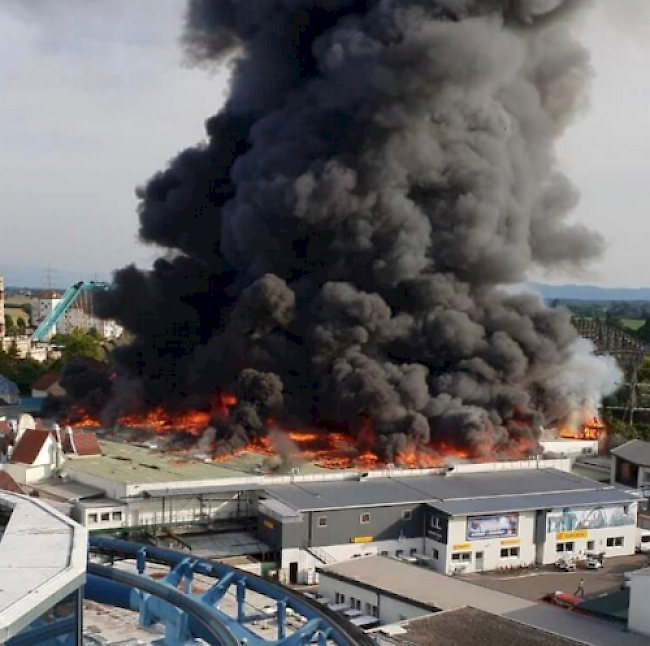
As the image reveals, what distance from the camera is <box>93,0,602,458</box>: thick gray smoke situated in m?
40.5

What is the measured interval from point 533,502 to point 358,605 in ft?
A: 30.5

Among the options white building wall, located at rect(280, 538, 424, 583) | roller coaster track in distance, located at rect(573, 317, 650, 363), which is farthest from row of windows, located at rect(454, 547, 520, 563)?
roller coaster track in distance, located at rect(573, 317, 650, 363)

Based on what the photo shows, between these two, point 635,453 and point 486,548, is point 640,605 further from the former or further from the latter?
point 635,453

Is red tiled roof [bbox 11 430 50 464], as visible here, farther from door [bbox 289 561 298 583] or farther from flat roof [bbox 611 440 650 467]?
flat roof [bbox 611 440 650 467]

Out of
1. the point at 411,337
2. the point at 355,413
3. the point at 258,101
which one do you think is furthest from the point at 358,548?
the point at 258,101

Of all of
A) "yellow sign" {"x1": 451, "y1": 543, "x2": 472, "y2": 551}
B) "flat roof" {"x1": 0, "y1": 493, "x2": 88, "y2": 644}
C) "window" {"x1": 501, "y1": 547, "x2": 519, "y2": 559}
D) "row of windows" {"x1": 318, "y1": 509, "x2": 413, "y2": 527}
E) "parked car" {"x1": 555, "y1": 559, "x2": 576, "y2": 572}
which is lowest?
"parked car" {"x1": 555, "y1": 559, "x2": 576, "y2": 572}

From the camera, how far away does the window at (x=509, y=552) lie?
2916 centimetres

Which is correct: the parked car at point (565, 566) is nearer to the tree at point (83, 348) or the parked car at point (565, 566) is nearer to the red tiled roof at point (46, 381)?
the red tiled roof at point (46, 381)

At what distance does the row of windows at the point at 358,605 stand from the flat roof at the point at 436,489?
14.5 ft

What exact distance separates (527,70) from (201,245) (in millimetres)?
18028

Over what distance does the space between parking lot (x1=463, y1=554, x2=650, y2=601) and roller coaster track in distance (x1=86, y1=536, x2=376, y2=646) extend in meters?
13.0

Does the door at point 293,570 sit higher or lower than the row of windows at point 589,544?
lower

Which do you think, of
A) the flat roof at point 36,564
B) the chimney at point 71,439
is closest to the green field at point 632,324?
the chimney at point 71,439

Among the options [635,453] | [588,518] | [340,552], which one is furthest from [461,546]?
[635,453]
